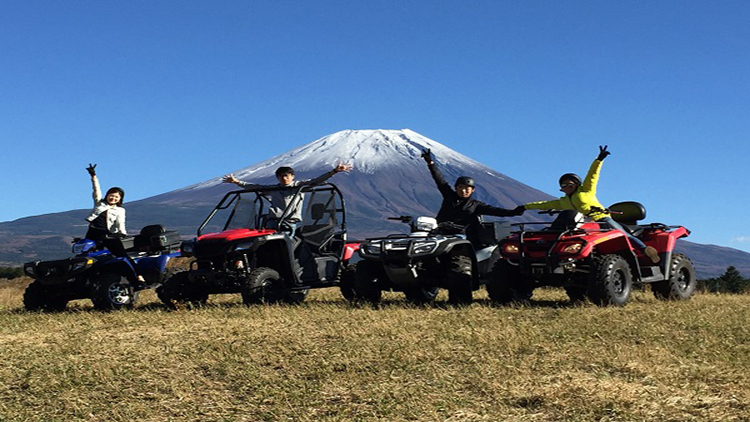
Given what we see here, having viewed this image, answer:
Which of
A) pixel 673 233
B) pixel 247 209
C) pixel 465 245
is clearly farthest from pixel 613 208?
pixel 247 209

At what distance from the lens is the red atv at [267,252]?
599 inches

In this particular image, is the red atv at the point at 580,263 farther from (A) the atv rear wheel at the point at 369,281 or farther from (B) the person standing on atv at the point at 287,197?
(B) the person standing on atv at the point at 287,197

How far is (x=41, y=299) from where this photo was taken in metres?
16.8

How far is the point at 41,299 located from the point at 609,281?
32.5ft

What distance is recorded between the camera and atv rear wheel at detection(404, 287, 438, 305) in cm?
1599

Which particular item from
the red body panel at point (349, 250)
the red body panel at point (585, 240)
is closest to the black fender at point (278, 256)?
the red body panel at point (349, 250)

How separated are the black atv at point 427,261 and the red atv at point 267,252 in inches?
42.4

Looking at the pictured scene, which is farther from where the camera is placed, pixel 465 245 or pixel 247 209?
pixel 247 209

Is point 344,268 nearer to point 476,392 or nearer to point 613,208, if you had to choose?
point 613,208

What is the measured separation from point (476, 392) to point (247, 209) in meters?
9.32

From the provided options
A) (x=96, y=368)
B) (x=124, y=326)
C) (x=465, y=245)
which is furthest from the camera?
(x=465, y=245)

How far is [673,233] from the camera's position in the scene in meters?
16.1

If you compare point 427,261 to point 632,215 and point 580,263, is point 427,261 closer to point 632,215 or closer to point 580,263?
point 580,263

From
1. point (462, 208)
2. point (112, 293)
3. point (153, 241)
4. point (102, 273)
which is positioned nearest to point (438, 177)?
point (462, 208)
